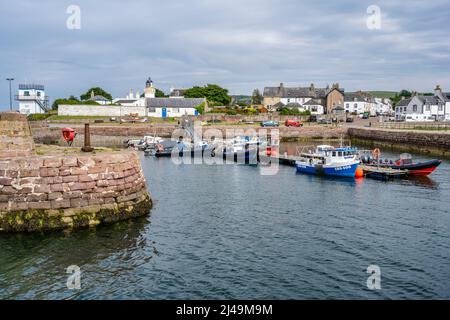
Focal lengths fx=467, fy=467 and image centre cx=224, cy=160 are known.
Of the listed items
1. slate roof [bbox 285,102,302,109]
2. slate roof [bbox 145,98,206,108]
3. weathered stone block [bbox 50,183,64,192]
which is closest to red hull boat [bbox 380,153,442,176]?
weathered stone block [bbox 50,183,64,192]

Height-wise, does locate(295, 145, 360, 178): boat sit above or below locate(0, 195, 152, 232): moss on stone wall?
above

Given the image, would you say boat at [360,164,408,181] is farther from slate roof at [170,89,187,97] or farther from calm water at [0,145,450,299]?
slate roof at [170,89,187,97]

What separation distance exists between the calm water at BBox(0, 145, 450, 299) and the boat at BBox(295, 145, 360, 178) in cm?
874

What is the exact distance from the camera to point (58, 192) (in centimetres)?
1998

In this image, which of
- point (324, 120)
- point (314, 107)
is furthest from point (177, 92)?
point (324, 120)

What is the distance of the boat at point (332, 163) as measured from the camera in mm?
37656

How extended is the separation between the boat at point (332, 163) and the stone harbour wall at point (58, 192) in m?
21.8

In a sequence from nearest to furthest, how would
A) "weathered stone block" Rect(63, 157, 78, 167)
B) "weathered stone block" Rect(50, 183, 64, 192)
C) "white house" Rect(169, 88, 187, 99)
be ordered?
"weathered stone block" Rect(50, 183, 64, 192), "weathered stone block" Rect(63, 157, 78, 167), "white house" Rect(169, 88, 187, 99)

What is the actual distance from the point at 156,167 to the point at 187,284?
30.1 metres

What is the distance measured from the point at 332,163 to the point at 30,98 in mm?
79323

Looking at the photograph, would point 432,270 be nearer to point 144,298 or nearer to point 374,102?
point 144,298

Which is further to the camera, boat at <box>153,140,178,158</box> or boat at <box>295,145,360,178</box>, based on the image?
boat at <box>153,140,178,158</box>

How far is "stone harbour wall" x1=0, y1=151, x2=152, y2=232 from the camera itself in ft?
64.5
